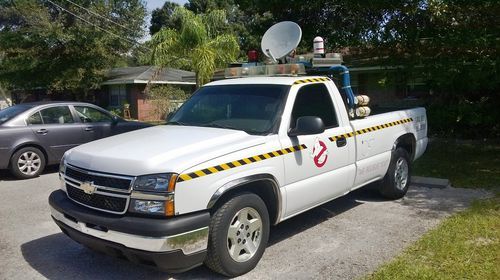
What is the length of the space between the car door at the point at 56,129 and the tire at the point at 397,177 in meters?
6.29

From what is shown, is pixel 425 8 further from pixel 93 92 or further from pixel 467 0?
pixel 93 92

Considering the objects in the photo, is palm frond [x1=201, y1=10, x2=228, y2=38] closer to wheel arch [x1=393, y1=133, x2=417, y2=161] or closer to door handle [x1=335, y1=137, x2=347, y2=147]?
wheel arch [x1=393, y1=133, x2=417, y2=161]

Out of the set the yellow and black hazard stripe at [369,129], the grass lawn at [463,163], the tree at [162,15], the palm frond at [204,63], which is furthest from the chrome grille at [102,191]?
the tree at [162,15]

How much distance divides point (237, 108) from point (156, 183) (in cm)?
168

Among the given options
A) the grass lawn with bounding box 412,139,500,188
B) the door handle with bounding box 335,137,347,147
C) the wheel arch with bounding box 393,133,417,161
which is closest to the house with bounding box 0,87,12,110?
the grass lawn with bounding box 412,139,500,188

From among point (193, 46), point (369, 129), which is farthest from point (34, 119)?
point (193, 46)

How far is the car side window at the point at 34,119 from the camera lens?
918 centimetres

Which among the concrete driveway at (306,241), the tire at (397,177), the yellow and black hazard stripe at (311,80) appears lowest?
the concrete driveway at (306,241)

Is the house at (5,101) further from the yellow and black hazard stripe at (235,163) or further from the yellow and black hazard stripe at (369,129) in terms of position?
the yellow and black hazard stripe at (235,163)

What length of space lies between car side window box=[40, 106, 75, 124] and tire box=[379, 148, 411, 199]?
6558 millimetres

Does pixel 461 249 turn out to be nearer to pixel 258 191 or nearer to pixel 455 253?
pixel 455 253

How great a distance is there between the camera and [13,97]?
38.5 m

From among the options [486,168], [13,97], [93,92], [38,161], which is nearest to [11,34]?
[93,92]

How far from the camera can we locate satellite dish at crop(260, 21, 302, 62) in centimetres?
605
